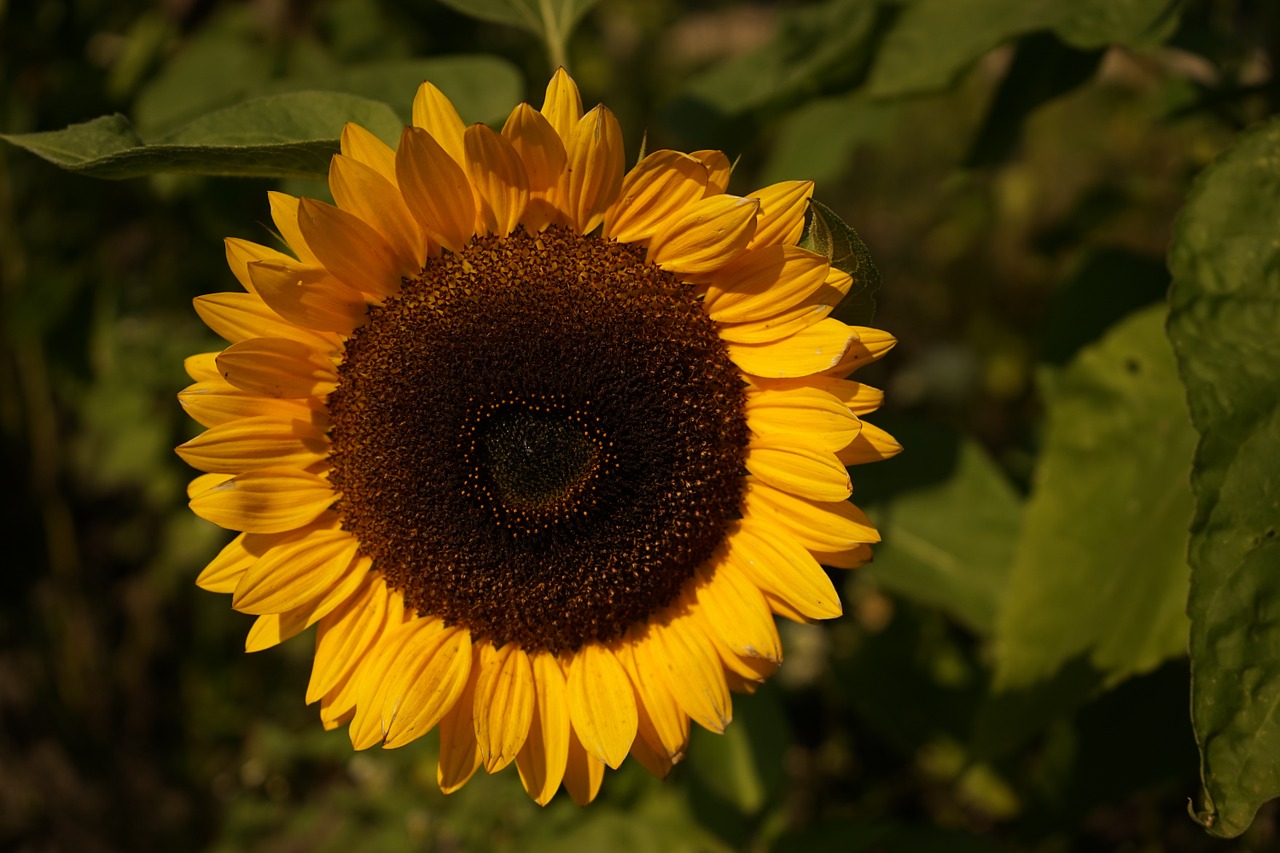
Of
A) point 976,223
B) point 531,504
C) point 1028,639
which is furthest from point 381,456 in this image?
point 976,223

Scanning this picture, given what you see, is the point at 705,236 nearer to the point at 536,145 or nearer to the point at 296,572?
the point at 536,145

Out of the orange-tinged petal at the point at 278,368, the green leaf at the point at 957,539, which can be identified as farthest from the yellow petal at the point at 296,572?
the green leaf at the point at 957,539

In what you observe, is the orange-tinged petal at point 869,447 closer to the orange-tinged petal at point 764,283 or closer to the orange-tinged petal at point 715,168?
the orange-tinged petal at point 764,283

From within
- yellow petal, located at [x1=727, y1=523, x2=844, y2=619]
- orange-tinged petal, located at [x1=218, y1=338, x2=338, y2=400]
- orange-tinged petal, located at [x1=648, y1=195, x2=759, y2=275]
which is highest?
orange-tinged petal, located at [x1=648, y1=195, x2=759, y2=275]

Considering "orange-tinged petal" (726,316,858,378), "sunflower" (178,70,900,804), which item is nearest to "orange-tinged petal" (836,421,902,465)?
"sunflower" (178,70,900,804)

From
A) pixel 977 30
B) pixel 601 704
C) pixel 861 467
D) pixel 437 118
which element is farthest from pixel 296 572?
pixel 977 30

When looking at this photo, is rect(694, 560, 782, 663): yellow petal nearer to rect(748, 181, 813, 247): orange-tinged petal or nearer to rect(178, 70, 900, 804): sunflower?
rect(178, 70, 900, 804): sunflower

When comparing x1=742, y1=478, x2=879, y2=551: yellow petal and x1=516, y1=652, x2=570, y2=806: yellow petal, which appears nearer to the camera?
x1=742, y1=478, x2=879, y2=551: yellow petal
